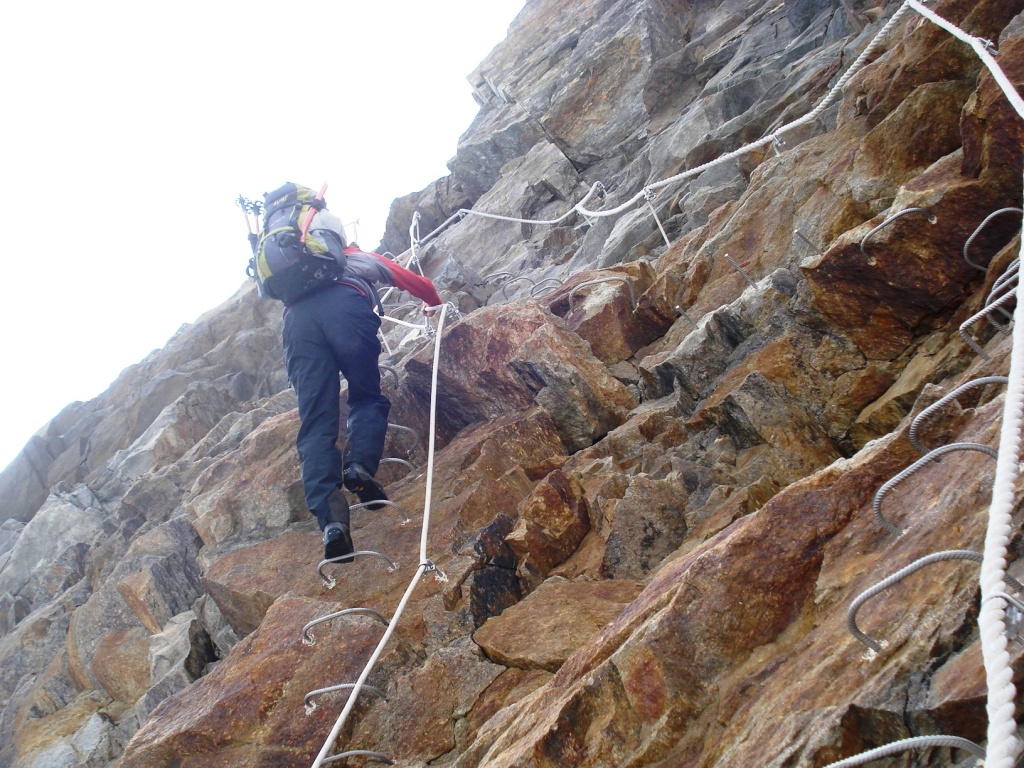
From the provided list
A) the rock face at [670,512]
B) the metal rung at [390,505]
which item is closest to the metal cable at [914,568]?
the rock face at [670,512]

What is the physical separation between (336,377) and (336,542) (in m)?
1.70

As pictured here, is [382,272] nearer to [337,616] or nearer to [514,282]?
[337,616]

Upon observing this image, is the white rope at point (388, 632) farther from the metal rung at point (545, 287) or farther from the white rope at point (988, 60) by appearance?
the white rope at point (988, 60)

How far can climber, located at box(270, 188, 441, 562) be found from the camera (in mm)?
7441

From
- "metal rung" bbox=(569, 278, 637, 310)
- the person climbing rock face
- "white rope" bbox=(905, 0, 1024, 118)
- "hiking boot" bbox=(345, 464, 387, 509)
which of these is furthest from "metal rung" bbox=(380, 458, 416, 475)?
"white rope" bbox=(905, 0, 1024, 118)

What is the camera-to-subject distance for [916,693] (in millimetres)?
2697

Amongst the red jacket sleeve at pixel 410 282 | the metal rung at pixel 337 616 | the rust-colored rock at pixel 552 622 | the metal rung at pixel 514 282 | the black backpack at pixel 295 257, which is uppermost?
the black backpack at pixel 295 257

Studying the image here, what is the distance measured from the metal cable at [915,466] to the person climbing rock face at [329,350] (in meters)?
4.83

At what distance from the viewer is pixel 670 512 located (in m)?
5.89

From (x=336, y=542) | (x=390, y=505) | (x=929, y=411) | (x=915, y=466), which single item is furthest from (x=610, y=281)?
(x=915, y=466)

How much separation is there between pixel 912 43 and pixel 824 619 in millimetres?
6051

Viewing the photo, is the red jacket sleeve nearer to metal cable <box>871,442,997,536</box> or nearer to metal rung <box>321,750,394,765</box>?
metal rung <box>321,750,394,765</box>

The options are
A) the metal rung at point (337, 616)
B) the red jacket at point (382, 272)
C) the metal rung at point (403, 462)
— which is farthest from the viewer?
the red jacket at point (382, 272)

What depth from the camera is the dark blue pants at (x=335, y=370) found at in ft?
24.9
